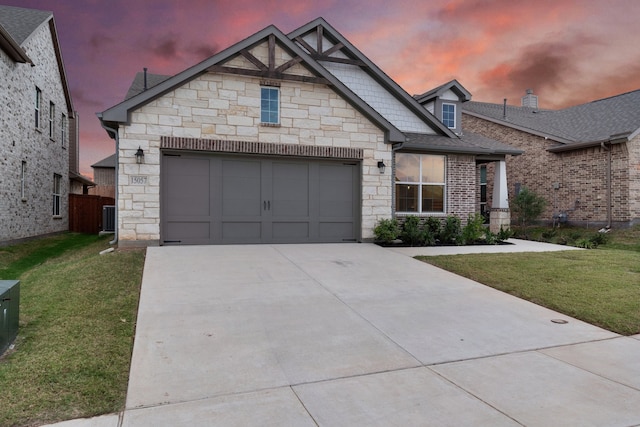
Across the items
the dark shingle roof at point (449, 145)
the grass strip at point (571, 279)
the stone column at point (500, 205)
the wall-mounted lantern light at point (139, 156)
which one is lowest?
the grass strip at point (571, 279)

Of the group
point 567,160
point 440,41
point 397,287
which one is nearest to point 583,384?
point 397,287

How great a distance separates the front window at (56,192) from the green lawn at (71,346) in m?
12.2

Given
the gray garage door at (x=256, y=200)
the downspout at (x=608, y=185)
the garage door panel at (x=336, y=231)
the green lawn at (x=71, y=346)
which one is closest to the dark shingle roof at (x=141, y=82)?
the gray garage door at (x=256, y=200)

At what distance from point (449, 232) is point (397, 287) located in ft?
20.5

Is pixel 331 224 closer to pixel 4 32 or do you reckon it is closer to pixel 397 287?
pixel 397 287

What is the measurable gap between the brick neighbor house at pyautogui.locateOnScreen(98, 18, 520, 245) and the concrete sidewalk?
354 centimetres

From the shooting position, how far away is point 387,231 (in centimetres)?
1138

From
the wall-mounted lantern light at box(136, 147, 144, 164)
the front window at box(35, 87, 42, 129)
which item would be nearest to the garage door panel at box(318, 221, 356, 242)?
the wall-mounted lantern light at box(136, 147, 144, 164)

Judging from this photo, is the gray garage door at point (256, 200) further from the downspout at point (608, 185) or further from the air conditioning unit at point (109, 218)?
the downspout at point (608, 185)

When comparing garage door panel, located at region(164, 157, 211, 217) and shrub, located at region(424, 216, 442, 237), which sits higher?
garage door panel, located at region(164, 157, 211, 217)

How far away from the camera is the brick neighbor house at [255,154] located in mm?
9844

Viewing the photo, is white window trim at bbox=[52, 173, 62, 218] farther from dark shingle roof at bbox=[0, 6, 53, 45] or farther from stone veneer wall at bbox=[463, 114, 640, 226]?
stone veneer wall at bbox=[463, 114, 640, 226]

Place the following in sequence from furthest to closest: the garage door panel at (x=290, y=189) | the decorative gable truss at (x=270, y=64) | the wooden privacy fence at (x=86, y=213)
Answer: the wooden privacy fence at (x=86, y=213)
the garage door panel at (x=290, y=189)
the decorative gable truss at (x=270, y=64)

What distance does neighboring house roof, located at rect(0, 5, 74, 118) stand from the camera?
12260 mm
